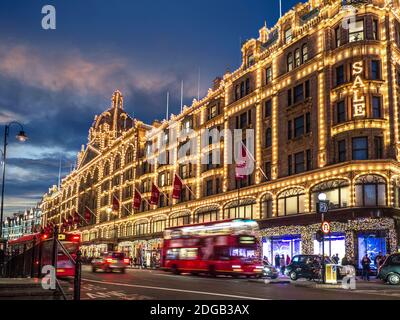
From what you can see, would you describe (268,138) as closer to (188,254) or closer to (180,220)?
(188,254)

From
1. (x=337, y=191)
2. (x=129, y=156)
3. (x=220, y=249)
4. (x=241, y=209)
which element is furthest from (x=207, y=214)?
(x=129, y=156)

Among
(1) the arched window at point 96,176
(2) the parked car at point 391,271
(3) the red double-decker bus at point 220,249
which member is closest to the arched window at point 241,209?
(3) the red double-decker bus at point 220,249

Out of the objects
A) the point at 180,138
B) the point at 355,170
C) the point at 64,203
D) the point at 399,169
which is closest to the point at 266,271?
the point at 355,170

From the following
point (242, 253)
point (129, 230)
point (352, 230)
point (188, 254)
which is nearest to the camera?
point (242, 253)

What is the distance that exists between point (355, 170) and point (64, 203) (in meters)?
108

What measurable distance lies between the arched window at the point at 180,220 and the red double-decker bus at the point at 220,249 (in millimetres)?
22517

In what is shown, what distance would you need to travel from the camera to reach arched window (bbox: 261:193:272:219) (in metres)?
48.4

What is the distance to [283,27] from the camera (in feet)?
164

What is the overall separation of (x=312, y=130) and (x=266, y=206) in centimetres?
930

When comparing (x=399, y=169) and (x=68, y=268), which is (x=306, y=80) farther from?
(x=68, y=268)

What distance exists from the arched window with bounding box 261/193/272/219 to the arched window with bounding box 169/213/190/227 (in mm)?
16713

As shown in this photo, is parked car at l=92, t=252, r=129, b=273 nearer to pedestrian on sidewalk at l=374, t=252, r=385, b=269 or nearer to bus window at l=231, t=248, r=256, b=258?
bus window at l=231, t=248, r=256, b=258

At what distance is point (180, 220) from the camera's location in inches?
2601

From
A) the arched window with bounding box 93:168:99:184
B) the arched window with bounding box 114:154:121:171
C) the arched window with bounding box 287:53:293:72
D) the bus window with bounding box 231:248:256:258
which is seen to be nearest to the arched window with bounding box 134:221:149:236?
the arched window with bounding box 114:154:121:171
